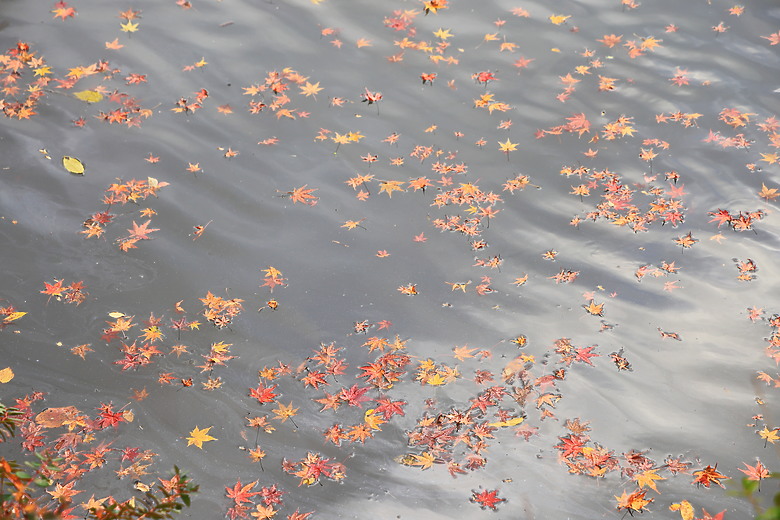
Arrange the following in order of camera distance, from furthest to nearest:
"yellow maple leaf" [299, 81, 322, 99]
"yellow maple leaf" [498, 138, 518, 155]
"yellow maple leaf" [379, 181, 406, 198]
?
"yellow maple leaf" [299, 81, 322, 99] → "yellow maple leaf" [498, 138, 518, 155] → "yellow maple leaf" [379, 181, 406, 198]

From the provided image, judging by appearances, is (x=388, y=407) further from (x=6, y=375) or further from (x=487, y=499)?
(x=6, y=375)

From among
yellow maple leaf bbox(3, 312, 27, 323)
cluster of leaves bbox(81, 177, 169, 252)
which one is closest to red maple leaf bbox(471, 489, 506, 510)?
cluster of leaves bbox(81, 177, 169, 252)

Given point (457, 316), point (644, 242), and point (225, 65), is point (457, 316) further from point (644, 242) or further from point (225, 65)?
point (225, 65)

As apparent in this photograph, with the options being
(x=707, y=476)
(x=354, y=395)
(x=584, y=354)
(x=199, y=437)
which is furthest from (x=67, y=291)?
(x=707, y=476)

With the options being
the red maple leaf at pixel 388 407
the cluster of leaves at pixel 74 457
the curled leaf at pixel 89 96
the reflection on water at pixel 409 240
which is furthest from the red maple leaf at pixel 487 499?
the curled leaf at pixel 89 96

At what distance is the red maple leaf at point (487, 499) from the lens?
11.4 ft

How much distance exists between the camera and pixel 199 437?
12.1 ft

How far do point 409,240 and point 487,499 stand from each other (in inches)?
79.4

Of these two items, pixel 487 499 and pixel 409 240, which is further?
pixel 409 240

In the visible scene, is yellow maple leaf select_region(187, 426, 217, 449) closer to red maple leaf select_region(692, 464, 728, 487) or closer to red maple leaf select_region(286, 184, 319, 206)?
red maple leaf select_region(286, 184, 319, 206)

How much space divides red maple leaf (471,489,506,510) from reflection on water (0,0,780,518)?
51mm

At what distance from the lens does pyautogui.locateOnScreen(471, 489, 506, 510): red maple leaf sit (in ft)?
11.4

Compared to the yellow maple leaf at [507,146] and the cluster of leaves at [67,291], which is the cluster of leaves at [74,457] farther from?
the yellow maple leaf at [507,146]

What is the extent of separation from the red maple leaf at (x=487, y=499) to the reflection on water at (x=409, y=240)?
0.17 ft
